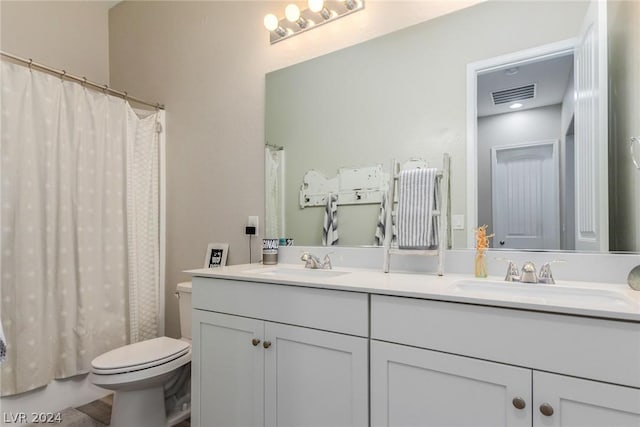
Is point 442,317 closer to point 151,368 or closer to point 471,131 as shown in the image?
point 471,131

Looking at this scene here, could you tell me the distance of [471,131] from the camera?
58.1 inches

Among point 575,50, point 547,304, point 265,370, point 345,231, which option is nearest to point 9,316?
point 265,370

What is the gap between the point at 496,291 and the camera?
48.3 inches

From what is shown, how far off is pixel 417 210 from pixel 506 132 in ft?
1.51

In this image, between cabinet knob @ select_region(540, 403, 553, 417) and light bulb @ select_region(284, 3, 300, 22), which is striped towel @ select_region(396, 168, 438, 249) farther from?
light bulb @ select_region(284, 3, 300, 22)

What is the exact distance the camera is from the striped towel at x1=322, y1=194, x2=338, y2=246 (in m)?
1.81

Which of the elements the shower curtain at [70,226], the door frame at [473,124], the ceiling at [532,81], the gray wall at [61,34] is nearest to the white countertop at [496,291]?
the door frame at [473,124]

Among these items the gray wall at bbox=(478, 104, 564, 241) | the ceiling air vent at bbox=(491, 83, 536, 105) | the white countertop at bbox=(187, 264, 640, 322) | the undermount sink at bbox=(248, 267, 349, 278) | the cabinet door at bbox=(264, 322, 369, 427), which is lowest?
the cabinet door at bbox=(264, 322, 369, 427)

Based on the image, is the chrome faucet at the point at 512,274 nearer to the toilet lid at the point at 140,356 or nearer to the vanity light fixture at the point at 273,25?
the toilet lid at the point at 140,356

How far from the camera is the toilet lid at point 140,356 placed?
1.60 m

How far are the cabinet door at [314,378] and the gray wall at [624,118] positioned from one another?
952 mm

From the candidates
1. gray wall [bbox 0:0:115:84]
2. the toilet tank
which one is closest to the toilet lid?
the toilet tank

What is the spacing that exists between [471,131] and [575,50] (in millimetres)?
434

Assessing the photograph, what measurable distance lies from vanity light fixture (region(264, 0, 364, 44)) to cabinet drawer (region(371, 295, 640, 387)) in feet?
4.83
